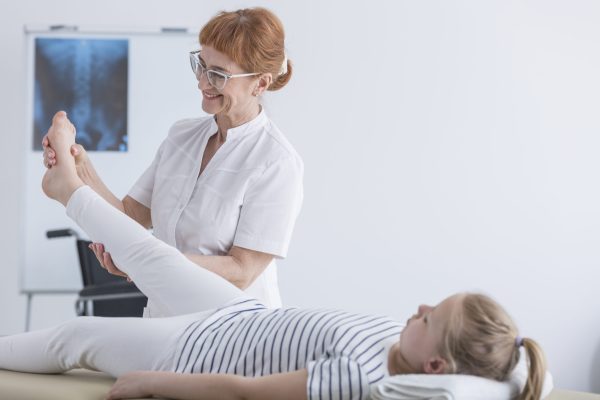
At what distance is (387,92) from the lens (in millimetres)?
4586

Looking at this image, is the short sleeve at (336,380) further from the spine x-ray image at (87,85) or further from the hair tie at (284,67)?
the spine x-ray image at (87,85)

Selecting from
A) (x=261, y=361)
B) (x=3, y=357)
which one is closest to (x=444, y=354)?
(x=261, y=361)

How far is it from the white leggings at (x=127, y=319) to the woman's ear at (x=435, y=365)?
544 millimetres

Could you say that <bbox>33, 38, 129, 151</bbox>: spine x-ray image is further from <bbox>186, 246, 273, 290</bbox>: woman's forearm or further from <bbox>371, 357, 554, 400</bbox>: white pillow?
<bbox>371, 357, 554, 400</bbox>: white pillow

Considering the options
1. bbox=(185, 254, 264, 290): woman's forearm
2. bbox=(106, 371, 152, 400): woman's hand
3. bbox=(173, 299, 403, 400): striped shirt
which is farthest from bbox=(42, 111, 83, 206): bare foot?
bbox=(106, 371, 152, 400): woman's hand

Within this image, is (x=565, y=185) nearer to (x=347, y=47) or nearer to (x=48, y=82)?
(x=347, y=47)

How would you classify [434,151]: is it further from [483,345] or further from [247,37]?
[483,345]

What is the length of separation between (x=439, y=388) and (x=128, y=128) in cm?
302

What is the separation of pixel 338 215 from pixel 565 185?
123cm

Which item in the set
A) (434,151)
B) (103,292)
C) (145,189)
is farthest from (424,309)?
(434,151)

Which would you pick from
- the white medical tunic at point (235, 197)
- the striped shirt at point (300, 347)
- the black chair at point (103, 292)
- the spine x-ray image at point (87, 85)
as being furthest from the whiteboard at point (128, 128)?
the striped shirt at point (300, 347)

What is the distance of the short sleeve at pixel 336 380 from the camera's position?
1507 mm

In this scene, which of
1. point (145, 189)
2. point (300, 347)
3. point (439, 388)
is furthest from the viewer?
point (145, 189)

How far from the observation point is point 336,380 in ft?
5.02
